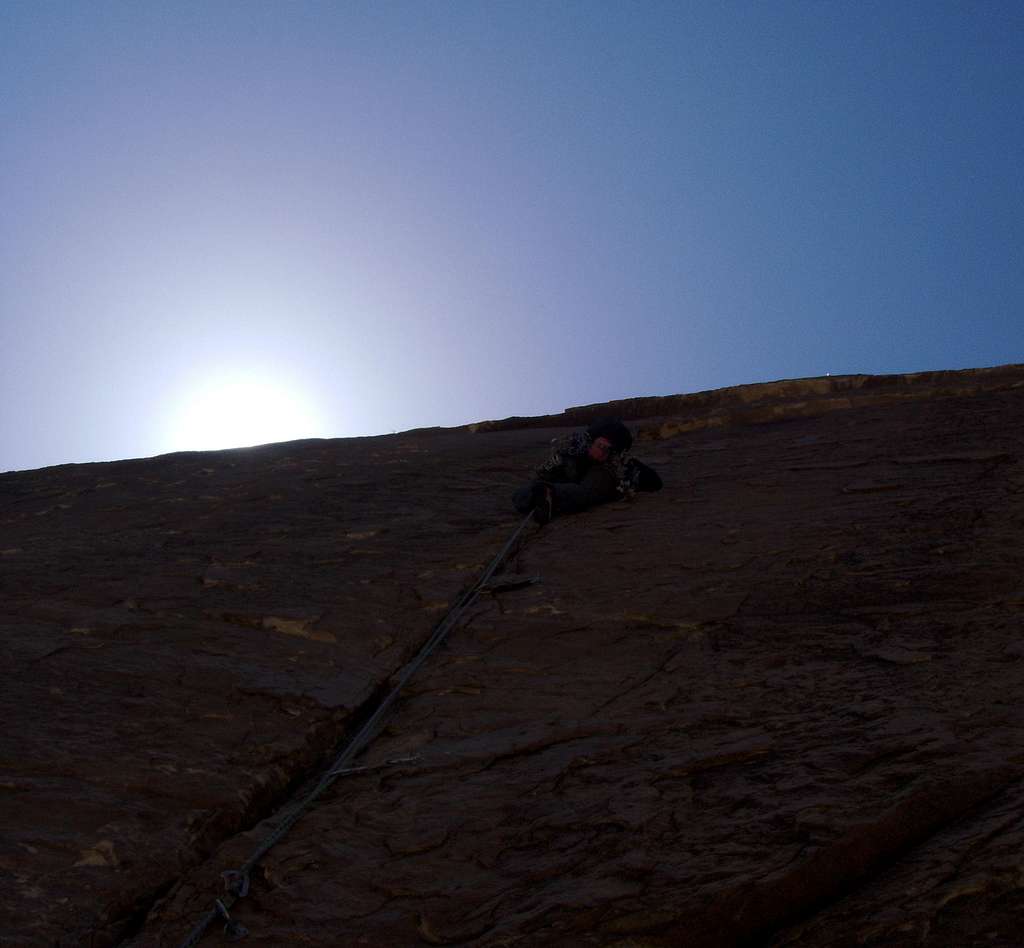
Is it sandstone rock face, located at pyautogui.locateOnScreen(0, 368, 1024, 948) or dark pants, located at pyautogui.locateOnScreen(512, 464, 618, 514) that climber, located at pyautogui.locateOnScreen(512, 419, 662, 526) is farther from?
sandstone rock face, located at pyautogui.locateOnScreen(0, 368, 1024, 948)

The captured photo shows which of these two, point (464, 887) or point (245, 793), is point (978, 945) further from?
point (245, 793)

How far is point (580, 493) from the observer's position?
580 centimetres

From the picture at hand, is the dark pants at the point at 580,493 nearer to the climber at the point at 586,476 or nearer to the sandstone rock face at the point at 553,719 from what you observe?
the climber at the point at 586,476

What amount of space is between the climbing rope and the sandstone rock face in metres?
0.04

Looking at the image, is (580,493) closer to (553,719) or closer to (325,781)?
(553,719)

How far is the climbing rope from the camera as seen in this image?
2.46 metres

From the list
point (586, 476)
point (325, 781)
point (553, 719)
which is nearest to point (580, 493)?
point (586, 476)

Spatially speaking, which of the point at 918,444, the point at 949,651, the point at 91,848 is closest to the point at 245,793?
the point at 91,848

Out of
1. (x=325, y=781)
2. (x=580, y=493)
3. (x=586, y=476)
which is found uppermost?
(x=586, y=476)

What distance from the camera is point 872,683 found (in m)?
3.10

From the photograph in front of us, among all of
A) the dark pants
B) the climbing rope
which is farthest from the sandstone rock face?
the dark pants

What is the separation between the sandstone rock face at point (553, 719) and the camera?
225 centimetres

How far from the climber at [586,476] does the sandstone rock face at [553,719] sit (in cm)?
25

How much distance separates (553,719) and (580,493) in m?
2.61
